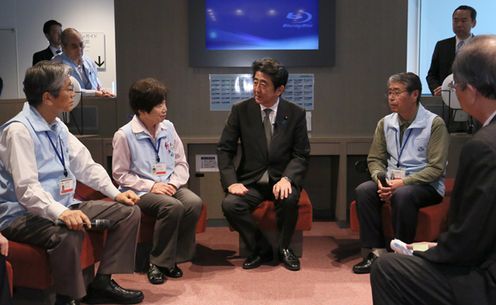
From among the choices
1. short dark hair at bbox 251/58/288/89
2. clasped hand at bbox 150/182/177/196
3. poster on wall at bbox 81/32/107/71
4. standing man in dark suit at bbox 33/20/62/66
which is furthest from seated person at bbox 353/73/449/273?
poster on wall at bbox 81/32/107/71

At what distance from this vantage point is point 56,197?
2471 mm

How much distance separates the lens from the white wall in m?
7.31

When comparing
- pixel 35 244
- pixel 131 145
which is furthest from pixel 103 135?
pixel 35 244

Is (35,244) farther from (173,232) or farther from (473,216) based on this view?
(473,216)

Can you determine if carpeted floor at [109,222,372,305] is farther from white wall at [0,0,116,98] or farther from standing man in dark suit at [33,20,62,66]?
white wall at [0,0,116,98]

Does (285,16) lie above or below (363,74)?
above

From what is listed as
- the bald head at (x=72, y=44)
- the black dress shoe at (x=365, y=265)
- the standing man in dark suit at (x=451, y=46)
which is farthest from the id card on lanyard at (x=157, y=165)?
the standing man in dark suit at (x=451, y=46)

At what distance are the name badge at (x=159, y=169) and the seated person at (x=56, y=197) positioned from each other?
39cm

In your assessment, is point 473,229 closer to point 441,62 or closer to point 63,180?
point 63,180

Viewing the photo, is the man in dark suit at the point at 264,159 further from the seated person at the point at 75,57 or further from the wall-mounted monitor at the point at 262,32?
the seated person at the point at 75,57

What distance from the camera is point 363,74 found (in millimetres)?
4352

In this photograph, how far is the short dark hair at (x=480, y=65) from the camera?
1526 mm

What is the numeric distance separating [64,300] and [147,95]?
127cm

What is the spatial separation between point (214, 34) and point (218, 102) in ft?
1.86
